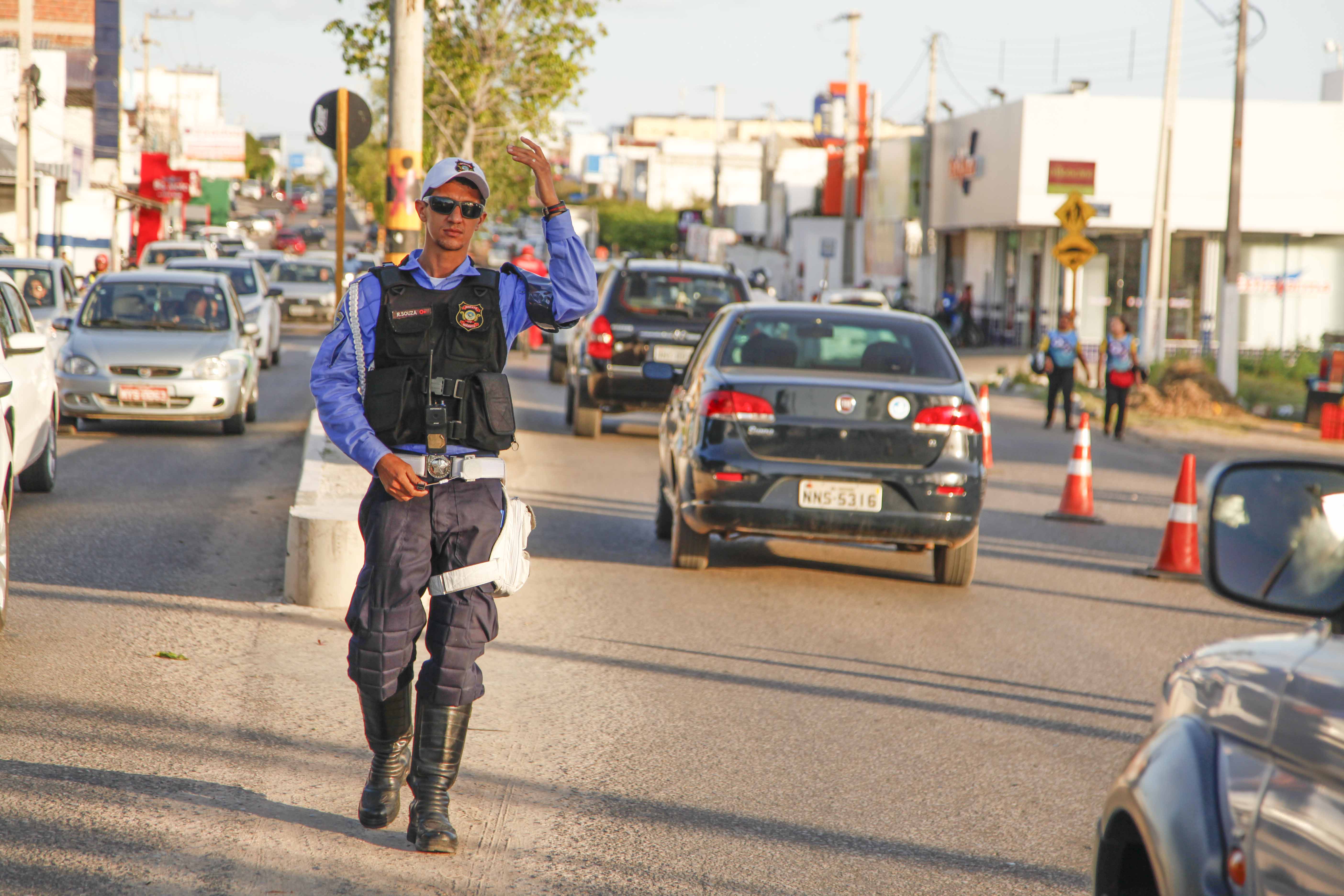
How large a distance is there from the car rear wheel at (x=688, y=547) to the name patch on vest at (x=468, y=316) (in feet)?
16.2

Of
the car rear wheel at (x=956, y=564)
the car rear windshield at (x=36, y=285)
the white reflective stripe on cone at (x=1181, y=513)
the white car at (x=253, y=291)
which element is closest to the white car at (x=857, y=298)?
the white car at (x=253, y=291)

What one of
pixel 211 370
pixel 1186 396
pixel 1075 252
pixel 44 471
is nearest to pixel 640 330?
pixel 211 370

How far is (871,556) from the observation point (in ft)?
34.1

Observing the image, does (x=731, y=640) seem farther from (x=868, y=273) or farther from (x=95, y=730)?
(x=868, y=273)

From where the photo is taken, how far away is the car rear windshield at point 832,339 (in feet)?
30.7

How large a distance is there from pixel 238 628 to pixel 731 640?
2340 mm

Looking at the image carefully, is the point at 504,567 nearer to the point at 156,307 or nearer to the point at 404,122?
the point at 404,122

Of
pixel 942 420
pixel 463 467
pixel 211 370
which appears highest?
pixel 463 467

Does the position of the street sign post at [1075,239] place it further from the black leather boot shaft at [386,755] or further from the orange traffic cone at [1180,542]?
the black leather boot shaft at [386,755]

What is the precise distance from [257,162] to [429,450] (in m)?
163

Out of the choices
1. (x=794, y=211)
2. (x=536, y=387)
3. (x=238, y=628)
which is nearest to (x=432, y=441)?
(x=238, y=628)

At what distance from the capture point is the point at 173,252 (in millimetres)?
36031

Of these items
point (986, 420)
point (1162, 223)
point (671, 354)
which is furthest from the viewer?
point (1162, 223)

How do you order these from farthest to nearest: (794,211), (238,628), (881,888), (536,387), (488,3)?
(794,211), (488,3), (536,387), (238,628), (881,888)
